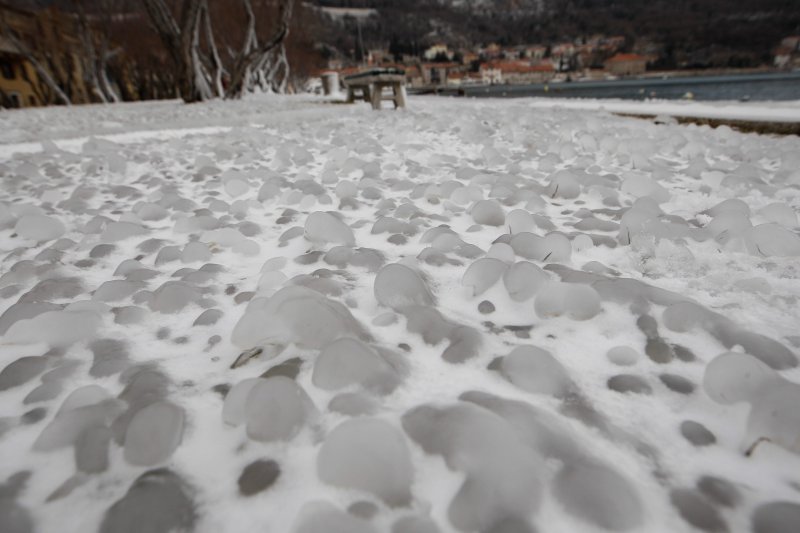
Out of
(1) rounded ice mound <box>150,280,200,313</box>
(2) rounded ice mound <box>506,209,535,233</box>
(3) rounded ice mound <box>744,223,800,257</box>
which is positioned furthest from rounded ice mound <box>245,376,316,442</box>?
(3) rounded ice mound <box>744,223,800,257</box>

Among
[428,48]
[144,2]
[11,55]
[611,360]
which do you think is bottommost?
[611,360]

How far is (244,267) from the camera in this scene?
4.29ft

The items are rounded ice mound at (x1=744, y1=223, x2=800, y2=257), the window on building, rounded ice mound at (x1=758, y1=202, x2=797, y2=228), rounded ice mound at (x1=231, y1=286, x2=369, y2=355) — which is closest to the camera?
rounded ice mound at (x1=231, y1=286, x2=369, y2=355)

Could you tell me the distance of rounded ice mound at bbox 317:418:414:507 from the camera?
21.9 inches

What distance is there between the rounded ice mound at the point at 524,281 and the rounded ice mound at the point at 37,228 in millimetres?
1656

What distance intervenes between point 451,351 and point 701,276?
2.49 feet

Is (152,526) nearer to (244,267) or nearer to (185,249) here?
(244,267)

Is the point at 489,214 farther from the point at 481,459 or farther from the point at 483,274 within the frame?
the point at 481,459

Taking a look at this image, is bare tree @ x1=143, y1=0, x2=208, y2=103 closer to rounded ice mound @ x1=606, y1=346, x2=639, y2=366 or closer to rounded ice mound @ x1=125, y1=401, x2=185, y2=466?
rounded ice mound @ x1=125, y1=401, x2=185, y2=466

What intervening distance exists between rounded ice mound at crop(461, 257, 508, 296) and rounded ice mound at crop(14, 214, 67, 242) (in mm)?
1544

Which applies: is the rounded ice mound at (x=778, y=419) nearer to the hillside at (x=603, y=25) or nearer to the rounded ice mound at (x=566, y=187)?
the rounded ice mound at (x=566, y=187)

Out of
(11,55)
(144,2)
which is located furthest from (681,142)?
(11,55)

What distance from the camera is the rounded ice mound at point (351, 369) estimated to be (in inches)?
29.5

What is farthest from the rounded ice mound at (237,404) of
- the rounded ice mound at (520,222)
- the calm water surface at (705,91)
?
the calm water surface at (705,91)
